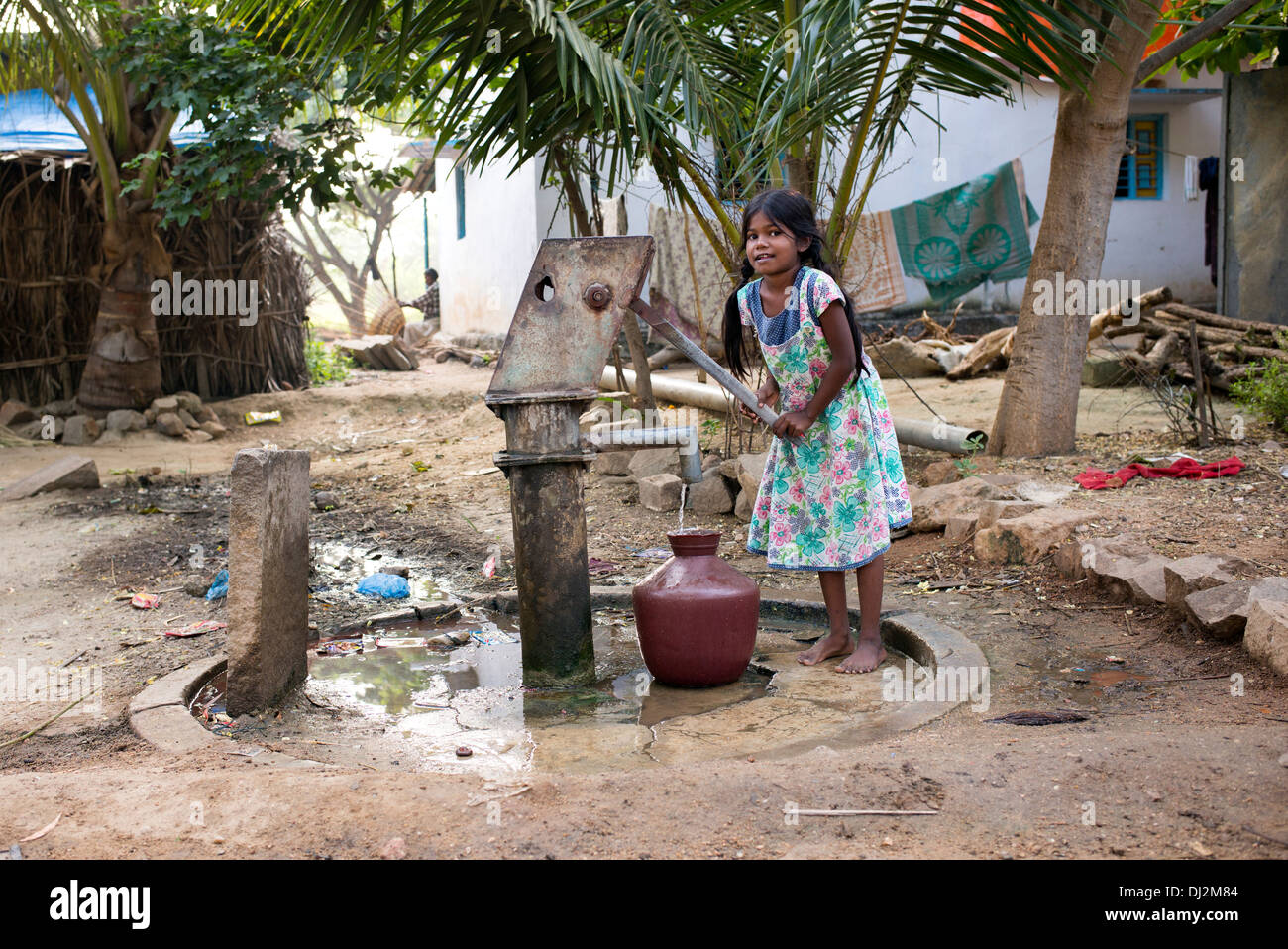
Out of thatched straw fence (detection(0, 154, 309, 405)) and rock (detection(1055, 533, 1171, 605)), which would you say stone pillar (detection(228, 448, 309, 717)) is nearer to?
rock (detection(1055, 533, 1171, 605))

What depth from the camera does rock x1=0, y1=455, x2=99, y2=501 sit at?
255 inches

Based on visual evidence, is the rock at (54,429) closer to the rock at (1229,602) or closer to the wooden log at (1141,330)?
the rock at (1229,602)

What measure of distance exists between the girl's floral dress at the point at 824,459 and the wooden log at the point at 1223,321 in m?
5.29

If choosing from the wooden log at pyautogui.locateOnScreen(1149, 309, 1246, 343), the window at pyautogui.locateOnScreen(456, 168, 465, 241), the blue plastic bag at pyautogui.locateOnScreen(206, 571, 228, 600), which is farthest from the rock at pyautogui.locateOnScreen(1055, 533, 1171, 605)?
the window at pyautogui.locateOnScreen(456, 168, 465, 241)

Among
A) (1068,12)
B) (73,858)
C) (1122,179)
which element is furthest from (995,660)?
(1122,179)

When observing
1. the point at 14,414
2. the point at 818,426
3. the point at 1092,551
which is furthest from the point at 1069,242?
the point at 14,414

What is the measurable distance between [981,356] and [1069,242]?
144 inches

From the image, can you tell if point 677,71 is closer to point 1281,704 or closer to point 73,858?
point 1281,704

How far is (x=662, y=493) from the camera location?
19.2 feet

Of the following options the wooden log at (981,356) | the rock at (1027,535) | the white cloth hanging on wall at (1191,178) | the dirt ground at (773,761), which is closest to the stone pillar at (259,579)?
the dirt ground at (773,761)

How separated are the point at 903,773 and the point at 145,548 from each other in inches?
168

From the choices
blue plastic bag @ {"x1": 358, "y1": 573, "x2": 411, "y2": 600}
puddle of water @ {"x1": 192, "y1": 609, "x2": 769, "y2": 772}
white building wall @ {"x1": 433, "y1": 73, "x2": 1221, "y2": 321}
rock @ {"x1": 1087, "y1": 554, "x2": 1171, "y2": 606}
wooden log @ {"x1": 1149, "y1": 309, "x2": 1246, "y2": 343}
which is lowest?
puddle of water @ {"x1": 192, "y1": 609, "x2": 769, "y2": 772}

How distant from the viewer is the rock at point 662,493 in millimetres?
5852

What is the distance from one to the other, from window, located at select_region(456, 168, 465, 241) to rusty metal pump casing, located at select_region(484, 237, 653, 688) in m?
14.7
